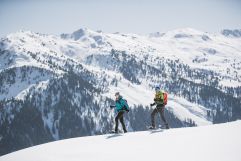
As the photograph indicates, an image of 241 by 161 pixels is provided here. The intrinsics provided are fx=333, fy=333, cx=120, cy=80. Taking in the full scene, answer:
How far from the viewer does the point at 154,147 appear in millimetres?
18500

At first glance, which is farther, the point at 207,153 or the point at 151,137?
the point at 151,137

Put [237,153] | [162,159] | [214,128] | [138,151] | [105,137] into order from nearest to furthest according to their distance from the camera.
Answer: [237,153] → [162,159] → [138,151] → [214,128] → [105,137]

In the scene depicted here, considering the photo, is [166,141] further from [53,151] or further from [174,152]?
[53,151]

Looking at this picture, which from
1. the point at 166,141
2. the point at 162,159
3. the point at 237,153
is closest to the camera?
the point at 237,153

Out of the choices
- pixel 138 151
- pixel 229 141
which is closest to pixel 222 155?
pixel 229 141

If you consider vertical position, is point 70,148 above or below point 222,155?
below

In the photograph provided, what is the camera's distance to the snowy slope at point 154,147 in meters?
16.0

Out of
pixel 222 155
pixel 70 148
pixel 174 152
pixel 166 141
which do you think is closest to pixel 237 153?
pixel 222 155

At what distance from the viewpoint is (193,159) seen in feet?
50.2

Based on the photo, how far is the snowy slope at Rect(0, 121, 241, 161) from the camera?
52.5 feet

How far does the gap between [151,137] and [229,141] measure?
18.3ft

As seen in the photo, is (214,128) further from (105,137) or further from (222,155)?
(105,137)

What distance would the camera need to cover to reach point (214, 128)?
2062cm

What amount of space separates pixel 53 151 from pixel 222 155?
10556mm
